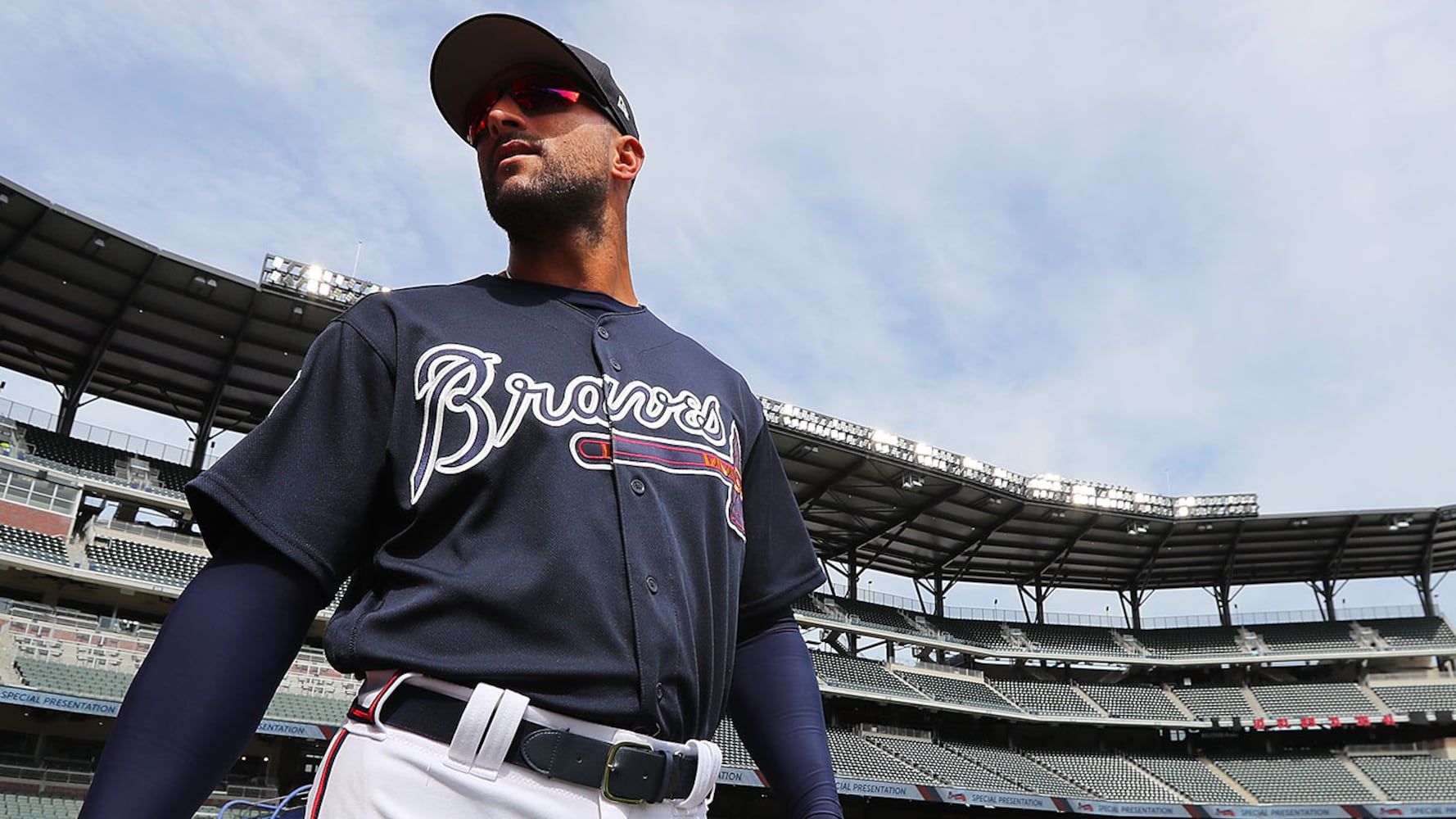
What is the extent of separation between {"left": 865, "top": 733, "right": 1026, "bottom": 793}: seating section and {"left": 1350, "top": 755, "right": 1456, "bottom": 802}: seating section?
1330cm

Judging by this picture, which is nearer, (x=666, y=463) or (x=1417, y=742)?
(x=666, y=463)

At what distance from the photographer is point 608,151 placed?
181cm

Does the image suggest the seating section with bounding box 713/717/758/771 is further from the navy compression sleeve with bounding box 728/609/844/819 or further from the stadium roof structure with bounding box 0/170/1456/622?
the navy compression sleeve with bounding box 728/609/844/819

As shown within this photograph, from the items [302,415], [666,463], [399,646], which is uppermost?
[666,463]

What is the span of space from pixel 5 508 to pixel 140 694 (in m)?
26.6

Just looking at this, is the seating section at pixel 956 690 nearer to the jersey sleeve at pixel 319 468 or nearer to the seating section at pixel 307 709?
the seating section at pixel 307 709

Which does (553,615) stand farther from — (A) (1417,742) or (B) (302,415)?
(A) (1417,742)

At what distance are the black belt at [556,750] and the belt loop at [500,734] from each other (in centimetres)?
2

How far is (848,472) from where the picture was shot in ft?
97.7

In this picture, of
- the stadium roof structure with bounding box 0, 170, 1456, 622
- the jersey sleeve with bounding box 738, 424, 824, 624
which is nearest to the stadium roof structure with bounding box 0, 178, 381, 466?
the stadium roof structure with bounding box 0, 170, 1456, 622

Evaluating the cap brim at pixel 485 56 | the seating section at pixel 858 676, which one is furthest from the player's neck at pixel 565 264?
the seating section at pixel 858 676

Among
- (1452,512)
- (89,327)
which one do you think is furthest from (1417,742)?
(89,327)

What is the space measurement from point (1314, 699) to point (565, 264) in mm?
41808

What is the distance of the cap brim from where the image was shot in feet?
5.71
